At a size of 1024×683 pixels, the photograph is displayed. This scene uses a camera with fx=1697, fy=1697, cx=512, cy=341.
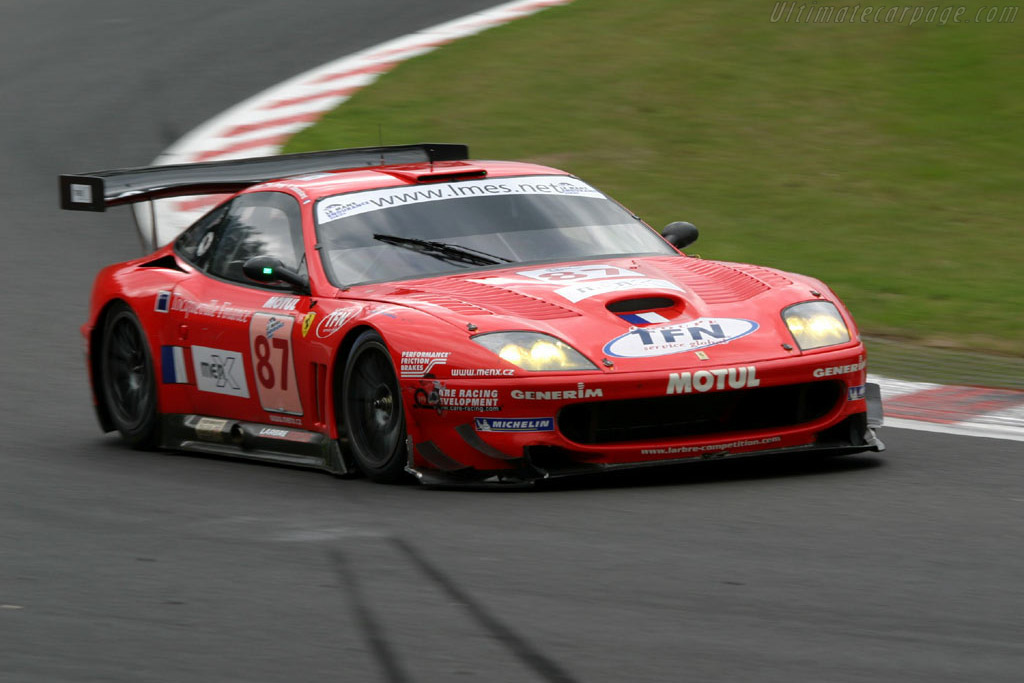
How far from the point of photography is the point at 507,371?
18.7 ft

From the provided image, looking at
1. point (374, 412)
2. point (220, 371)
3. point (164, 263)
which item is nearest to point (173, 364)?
point (220, 371)

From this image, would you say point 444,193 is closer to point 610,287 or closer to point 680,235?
point 680,235

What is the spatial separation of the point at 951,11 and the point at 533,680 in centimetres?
1462

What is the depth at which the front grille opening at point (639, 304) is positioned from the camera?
6.03 metres

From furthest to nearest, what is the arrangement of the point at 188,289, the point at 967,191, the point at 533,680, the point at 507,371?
the point at 967,191 → the point at 188,289 → the point at 507,371 → the point at 533,680

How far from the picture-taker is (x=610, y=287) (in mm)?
6172

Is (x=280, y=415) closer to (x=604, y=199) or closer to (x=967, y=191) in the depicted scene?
(x=604, y=199)

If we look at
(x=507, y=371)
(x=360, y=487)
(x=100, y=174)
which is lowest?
(x=360, y=487)

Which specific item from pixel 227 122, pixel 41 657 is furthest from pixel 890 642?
pixel 227 122

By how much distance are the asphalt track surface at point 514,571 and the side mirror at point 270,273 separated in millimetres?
747

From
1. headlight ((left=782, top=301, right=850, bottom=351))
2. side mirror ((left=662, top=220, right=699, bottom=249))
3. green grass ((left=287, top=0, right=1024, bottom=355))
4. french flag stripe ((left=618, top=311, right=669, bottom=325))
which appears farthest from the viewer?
green grass ((left=287, top=0, right=1024, bottom=355))

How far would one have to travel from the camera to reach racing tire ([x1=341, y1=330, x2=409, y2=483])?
19.8 ft

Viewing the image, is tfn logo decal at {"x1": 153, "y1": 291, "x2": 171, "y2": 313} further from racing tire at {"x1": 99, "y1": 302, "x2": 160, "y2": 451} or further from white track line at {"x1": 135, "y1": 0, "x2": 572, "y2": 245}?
white track line at {"x1": 135, "y1": 0, "x2": 572, "y2": 245}

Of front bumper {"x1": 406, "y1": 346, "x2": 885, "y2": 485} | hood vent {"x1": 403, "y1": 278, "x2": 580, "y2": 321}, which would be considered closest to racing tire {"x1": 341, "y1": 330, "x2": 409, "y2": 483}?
front bumper {"x1": 406, "y1": 346, "x2": 885, "y2": 485}
